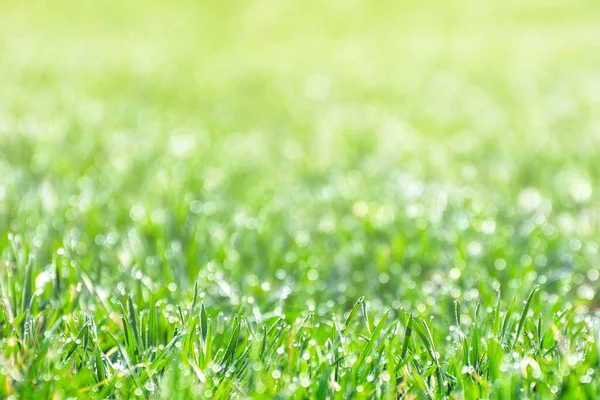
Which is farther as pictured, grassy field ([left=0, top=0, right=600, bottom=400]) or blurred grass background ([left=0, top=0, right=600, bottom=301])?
blurred grass background ([left=0, top=0, right=600, bottom=301])

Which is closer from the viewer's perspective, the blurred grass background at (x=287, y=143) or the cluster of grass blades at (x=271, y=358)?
the cluster of grass blades at (x=271, y=358)

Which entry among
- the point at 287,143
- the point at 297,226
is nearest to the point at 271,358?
the point at 297,226

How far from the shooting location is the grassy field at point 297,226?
1.49 m

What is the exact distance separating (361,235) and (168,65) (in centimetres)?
376

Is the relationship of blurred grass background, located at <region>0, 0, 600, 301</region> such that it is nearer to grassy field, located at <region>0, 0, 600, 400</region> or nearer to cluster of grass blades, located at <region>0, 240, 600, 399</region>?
grassy field, located at <region>0, 0, 600, 400</region>

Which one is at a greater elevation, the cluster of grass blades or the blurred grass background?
the cluster of grass blades

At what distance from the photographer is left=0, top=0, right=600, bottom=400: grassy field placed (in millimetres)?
1487

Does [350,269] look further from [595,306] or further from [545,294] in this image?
[595,306]

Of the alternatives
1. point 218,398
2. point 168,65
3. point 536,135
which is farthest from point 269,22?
point 218,398

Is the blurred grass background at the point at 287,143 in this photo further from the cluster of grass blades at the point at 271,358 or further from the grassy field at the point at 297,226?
the cluster of grass blades at the point at 271,358

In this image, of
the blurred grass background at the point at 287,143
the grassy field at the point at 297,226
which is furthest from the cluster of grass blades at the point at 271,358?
the blurred grass background at the point at 287,143

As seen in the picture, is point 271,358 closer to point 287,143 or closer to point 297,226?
point 297,226

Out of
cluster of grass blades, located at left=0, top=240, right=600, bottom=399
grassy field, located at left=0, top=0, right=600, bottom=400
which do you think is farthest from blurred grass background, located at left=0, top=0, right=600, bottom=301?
cluster of grass blades, located at left=0, top=240, right=600, bottom=399

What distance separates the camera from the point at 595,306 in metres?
2.15
